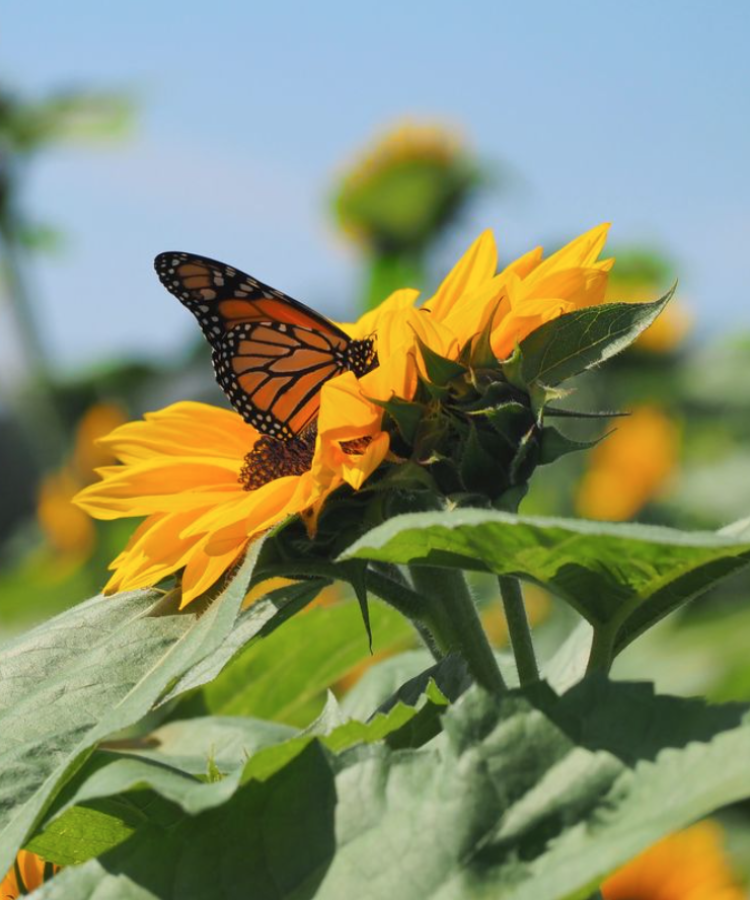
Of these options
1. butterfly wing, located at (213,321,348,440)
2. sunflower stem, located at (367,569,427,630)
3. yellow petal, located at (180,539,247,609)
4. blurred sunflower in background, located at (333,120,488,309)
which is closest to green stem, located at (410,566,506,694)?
sunflower stem, located at (367,569,427,630)

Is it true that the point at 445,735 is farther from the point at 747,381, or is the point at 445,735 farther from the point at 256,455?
the point at 747,381

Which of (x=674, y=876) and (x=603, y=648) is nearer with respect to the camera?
(x=603, y=648)

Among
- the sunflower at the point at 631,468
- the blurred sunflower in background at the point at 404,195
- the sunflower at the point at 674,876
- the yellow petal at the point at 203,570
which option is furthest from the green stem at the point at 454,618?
the blurred sunflower in background at the point at 404,195

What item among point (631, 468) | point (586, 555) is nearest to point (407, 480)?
point (586, 555)

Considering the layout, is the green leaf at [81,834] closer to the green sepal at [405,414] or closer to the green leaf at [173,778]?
the green leaf at [173,778]

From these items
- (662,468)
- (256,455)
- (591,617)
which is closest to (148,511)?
(256,455)

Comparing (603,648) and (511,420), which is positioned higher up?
(511,420)

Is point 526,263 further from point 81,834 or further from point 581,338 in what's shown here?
point 81,834
